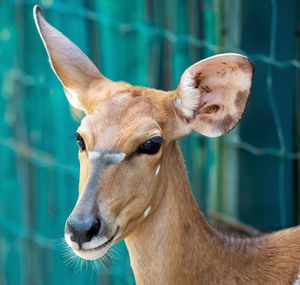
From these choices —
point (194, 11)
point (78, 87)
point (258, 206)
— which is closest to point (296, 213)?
point (258, 206)

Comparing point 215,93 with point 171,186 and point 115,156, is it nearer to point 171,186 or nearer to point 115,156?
point 171,186

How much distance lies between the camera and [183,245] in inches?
115

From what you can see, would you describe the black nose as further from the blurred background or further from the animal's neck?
the blurred background

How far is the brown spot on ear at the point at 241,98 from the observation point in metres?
2.88

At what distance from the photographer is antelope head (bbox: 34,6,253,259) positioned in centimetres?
262

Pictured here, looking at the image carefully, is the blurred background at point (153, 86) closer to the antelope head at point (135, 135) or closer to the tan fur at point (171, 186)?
the tan fur at point (171, 186)

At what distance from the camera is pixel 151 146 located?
110 inches

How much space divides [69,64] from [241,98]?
952 mm

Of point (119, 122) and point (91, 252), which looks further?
point (119, 122)

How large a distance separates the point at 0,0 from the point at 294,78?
2576mm

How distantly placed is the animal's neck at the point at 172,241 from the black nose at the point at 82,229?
1.30ft

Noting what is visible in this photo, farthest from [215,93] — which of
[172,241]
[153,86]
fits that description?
[153,86]

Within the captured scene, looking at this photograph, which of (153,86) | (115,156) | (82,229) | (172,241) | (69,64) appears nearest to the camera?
(82,229)

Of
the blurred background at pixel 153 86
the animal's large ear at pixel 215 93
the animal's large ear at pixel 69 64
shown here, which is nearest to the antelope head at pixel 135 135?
the animal's large ear at pixel 215 93
